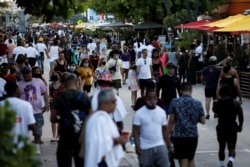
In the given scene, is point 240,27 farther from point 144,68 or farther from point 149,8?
point 149,8

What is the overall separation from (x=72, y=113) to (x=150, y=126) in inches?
41.3

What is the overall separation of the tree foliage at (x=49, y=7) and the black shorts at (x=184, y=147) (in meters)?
6.11

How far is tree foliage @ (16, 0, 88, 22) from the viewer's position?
48.9 feet

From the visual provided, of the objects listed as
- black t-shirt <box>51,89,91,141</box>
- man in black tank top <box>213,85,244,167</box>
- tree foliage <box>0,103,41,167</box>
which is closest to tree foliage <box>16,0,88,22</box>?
man in black tank top <box>213,85,244,167</box>

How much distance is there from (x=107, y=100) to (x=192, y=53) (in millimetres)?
19981

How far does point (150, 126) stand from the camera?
891 cm

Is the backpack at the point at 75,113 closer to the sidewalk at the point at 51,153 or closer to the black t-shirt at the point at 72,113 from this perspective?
the black t-shirt at the point at 72,113

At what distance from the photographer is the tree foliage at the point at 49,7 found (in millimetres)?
14906

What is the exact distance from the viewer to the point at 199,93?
23.8 meters

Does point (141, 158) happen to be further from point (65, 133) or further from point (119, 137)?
point (119, 137)

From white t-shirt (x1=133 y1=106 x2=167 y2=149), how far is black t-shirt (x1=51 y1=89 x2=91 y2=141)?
710 mm

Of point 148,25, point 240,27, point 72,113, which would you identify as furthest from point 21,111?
point 148,25

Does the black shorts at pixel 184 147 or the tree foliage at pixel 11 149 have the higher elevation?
the tree foliage at pixel 11 149

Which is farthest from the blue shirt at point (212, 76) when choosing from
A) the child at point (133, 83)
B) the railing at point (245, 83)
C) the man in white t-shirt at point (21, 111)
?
the man in white t-shirt at point (21, 111)
